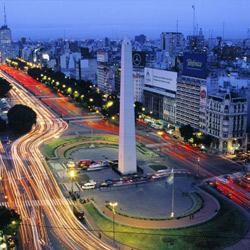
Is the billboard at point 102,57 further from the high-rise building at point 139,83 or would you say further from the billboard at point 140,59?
the high-rise building at point 139,83

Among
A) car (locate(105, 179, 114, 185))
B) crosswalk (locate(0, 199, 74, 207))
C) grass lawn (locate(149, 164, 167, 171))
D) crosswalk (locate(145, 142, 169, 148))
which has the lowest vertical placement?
crosswalk (locate(0, 199, 74, 207))

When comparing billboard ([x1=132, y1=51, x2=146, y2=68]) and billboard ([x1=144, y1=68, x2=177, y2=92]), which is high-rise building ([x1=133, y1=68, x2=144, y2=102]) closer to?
billboard ([x1=144, y1=68, x2=177, y2=92])

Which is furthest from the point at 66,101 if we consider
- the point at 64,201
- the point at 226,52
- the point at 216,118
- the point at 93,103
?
the point at 226,52

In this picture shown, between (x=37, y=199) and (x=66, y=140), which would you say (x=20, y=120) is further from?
(x=37, y=199)

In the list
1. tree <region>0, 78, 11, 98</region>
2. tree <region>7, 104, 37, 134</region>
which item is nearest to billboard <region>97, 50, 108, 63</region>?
tree <region>0, 78, 11, 98</region>

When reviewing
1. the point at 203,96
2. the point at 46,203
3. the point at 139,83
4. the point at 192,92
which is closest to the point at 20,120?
the point at 192,92

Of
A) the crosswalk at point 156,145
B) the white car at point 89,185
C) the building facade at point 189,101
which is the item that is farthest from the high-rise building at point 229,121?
the white car at point 89,185
